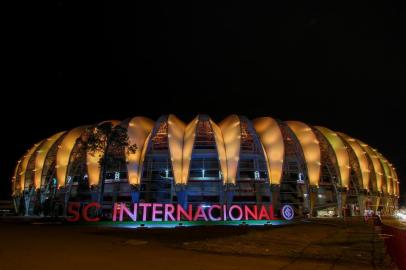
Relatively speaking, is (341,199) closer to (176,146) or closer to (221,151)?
(221,151)

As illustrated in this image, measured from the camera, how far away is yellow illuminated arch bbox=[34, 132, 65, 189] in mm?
51531

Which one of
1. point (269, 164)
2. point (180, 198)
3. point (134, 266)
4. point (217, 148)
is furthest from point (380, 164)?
point (134, 266)

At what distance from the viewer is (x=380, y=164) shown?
57781 millimetres

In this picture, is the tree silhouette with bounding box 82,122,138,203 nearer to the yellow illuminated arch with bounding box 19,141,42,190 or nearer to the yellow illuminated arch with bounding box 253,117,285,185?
the yellow illuminated arch with bounding box 253,117,285,185

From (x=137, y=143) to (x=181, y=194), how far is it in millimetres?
8508

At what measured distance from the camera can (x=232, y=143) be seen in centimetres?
4484

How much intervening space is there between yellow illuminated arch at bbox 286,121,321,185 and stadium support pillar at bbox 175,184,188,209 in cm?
1579

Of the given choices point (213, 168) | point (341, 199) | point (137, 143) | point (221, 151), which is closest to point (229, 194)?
point (213, 168)

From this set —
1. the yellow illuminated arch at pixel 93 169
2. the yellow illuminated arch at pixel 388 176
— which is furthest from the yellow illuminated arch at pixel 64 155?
the yellow illuminated arch at pixel 388 176

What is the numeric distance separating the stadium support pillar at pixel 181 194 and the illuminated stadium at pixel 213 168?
120mm

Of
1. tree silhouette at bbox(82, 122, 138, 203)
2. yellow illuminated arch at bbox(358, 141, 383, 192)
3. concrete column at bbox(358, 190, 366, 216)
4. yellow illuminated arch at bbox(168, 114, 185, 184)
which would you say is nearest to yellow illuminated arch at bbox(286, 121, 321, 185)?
concrete column at bbox(358, 190, 366, 216)

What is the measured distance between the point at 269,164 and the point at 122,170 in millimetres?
19106

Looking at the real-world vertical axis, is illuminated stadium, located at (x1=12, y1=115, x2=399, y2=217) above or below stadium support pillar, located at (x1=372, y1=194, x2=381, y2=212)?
above

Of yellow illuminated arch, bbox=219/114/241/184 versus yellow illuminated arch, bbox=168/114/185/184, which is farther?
yellow illuminated arch, bbox=219/114/241/184
